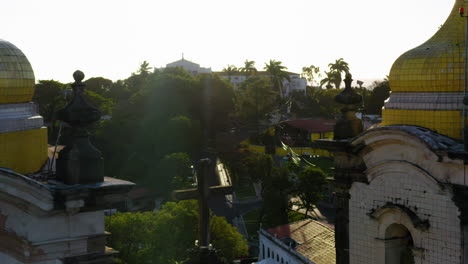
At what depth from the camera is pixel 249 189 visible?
1841 inches

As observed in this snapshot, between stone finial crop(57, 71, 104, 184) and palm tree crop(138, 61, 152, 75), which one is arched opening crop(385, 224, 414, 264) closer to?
stone finial crop(57, 71, 104, 184)

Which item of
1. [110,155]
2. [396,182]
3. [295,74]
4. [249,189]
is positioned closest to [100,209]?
[396,182]

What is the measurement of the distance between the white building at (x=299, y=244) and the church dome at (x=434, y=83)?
11633 mm

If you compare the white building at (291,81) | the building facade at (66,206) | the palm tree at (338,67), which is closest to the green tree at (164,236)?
the building facade at (66,206)

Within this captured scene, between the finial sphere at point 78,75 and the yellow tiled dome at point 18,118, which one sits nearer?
the finial sphere at point 78,75

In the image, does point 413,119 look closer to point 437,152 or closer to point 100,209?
point 437,152

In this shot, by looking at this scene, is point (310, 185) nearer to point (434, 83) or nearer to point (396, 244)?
point (396, 244)

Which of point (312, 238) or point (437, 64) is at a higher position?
point (437, 64)

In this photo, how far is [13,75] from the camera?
9516 millimetres

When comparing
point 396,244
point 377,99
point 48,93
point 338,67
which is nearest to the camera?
point 396,244

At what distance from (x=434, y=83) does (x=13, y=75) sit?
7706mm

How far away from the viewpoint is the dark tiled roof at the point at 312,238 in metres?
23.5

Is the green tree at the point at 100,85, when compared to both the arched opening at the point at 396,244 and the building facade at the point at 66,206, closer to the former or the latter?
the arched opening at the point at 396,244

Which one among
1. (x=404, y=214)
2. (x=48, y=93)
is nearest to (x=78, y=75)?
(x=404, y=214)
